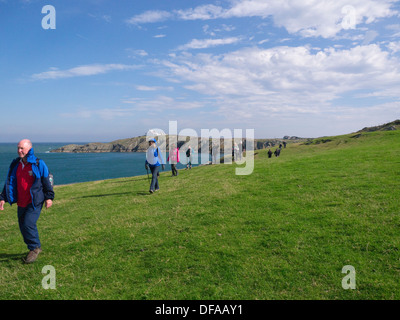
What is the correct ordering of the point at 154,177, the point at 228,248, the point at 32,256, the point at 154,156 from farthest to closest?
the point at 154,177, the point at 154,156, the point at 32,256, the point at 228,248

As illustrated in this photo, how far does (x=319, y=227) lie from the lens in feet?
27.1

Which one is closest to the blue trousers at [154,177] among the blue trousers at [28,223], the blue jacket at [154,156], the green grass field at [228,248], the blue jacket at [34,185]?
the blue jacket at [154,156]

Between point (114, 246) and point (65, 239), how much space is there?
8.72 ft

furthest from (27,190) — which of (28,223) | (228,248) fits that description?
(228,248)

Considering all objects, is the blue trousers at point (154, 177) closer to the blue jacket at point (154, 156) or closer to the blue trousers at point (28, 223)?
the blue jacket at point (154, 156)

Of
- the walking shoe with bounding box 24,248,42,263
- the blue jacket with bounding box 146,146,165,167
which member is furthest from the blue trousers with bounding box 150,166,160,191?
the walking shoe with bounding box 24,248,42,263

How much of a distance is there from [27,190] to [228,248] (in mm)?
6829

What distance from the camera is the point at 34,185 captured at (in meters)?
7.89

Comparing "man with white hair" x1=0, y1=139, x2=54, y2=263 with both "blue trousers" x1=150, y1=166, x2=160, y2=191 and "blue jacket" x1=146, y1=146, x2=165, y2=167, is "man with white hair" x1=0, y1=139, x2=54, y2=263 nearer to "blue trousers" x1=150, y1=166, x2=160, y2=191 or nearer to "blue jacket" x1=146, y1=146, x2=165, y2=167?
"blue jacket" x1=146, y1=146, x2=165, y2=167

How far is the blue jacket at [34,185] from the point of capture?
7.86 m

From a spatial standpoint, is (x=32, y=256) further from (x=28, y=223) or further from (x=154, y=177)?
(x=154, y=177)
